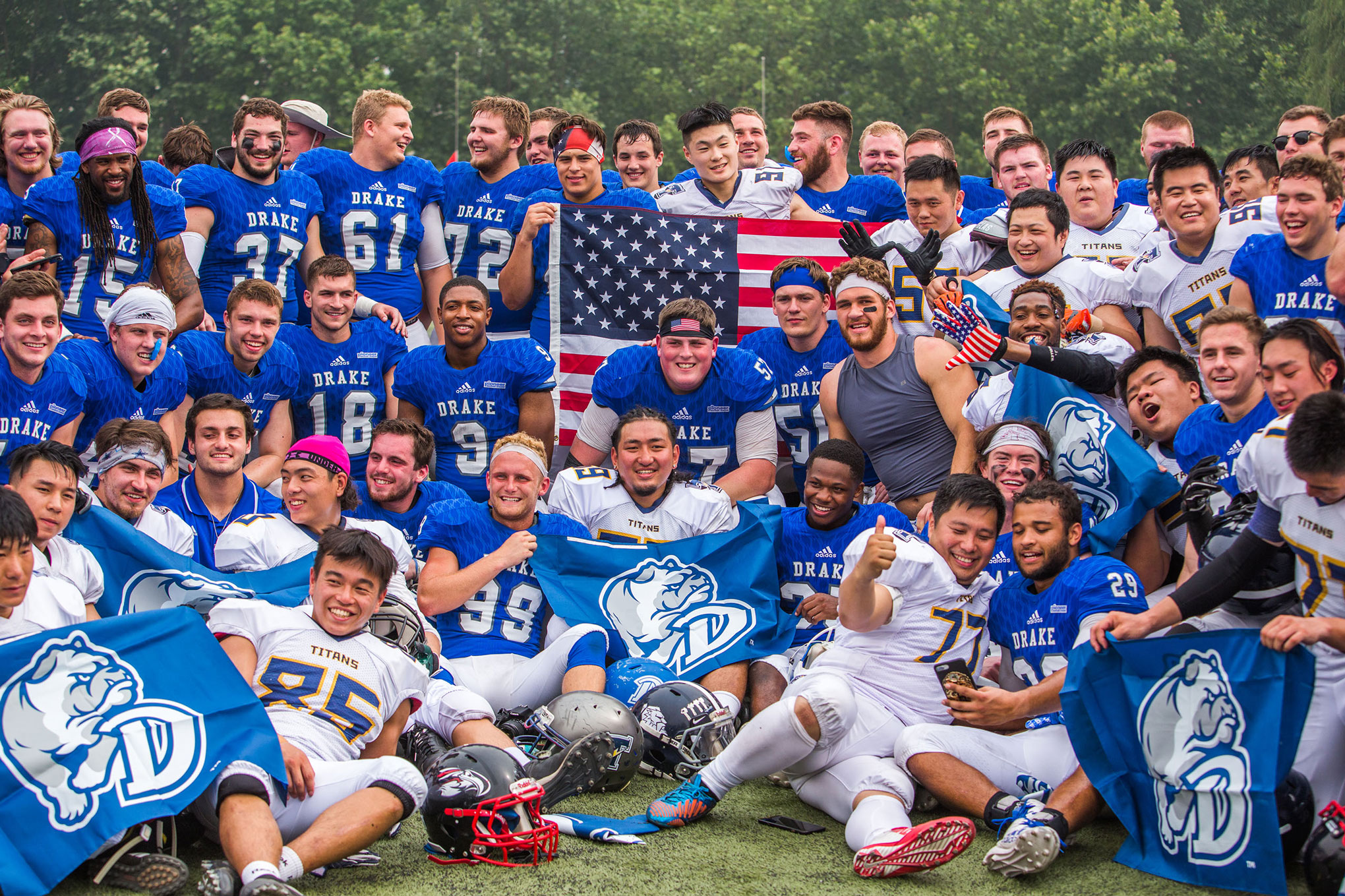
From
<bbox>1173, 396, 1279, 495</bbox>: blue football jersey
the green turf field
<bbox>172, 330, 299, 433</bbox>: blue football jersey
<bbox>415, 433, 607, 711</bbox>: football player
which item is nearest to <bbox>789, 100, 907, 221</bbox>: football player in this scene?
<bbox>415, 433, 607, 711</bbox>: football player

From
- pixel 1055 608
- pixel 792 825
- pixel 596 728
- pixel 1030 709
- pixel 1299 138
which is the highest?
pixel 1299 138

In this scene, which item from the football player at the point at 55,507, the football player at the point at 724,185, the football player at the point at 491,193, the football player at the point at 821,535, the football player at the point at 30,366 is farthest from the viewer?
the football player at the point at 491,193

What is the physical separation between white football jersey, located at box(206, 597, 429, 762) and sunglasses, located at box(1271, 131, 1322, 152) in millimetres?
6511

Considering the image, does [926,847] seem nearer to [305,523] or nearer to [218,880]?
[218,880]

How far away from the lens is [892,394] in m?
6.82

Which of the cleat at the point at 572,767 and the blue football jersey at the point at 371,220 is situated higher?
the blue football jersey at the point at 371,220

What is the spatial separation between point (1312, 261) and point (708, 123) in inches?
143

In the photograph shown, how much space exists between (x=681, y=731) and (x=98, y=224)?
423 cm

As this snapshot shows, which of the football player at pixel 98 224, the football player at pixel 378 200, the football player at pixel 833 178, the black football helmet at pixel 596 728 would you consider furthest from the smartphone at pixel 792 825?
the football player at pixel 378 200

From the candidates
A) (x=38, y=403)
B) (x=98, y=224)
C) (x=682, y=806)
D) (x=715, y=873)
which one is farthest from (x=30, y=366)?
(x=715, y=873)

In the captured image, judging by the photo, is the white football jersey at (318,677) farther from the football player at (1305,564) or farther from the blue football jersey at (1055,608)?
the football player at (1305,564)

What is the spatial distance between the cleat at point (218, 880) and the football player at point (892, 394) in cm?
381

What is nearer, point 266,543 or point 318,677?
point 318,677

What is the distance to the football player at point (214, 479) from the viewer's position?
6035mm
